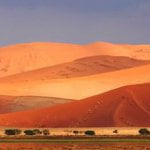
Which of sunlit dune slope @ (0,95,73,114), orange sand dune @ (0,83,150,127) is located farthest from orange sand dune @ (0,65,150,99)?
orange sand dune @ (0,83,150,127)

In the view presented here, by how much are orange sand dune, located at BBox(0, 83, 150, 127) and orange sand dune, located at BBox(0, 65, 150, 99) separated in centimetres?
3066

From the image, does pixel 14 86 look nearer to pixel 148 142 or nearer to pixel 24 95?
pixel 24 95

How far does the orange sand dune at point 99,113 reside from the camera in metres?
103

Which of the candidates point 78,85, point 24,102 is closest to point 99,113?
point 24,102

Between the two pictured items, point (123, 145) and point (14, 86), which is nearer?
point (123, 145)

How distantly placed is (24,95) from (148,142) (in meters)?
83.1

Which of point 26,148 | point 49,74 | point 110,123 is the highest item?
point 49,74

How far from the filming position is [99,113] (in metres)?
107

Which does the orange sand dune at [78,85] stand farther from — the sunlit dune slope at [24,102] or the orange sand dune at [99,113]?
the orange sand dune at [99,113]

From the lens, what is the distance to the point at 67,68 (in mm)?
199750

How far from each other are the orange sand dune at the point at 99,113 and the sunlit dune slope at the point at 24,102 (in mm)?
17868

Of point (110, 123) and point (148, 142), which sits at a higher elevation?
point (110, 123)

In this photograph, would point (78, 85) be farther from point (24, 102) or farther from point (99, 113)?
point (99, 113)

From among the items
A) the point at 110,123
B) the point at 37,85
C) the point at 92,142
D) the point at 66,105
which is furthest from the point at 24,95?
the point at 92,142
